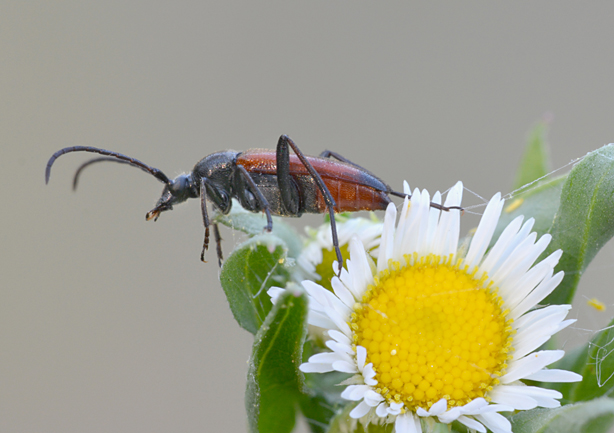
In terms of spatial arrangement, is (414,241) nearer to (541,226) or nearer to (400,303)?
(400,303)

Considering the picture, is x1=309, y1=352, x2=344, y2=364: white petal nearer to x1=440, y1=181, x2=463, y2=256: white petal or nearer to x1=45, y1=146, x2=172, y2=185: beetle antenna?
x1=440, y1=181, x2=463, y2=256: white petal

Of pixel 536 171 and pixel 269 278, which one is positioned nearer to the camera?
pixel 269 278

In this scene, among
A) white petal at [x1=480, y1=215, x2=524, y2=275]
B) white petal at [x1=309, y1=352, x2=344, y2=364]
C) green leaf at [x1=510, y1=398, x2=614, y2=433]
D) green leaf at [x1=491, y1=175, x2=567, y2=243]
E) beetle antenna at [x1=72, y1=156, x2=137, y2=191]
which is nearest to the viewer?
green leaf at [x1=510, y1=398, x2=614, y2=433]

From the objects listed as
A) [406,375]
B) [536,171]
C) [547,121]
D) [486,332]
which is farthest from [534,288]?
[547,121]

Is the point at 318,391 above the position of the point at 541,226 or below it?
below

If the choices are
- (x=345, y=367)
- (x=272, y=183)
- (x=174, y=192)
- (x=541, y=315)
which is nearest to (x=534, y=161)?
(x=541, y=315)

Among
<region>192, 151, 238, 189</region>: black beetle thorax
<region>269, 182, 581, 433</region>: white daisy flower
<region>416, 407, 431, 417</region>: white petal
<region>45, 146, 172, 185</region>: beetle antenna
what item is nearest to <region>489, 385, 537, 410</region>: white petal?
<region>269, 182, 581, 433</region>: white daisy flower

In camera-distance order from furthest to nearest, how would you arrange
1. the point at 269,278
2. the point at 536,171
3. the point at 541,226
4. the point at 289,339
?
the point at 536,171
the point at 541,226
the point at 269,278
the point at 289,339

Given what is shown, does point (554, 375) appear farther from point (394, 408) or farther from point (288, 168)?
point (288, 168)
